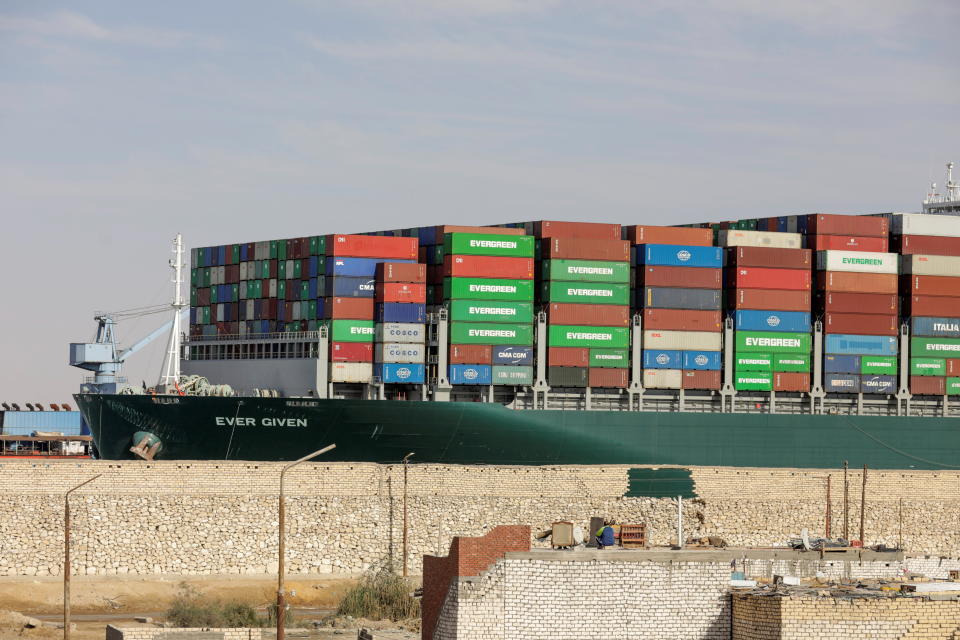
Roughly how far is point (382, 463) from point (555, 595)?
85.3ft

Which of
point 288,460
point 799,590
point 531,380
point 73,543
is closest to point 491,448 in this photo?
point 531,380

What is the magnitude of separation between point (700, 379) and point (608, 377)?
12.3ft

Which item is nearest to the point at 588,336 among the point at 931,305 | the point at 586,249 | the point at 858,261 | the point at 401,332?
the point at 586,249

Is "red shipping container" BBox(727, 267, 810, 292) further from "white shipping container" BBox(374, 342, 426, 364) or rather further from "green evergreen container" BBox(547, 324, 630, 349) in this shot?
"white shipping container" BBox(374, 342, 426, 364)

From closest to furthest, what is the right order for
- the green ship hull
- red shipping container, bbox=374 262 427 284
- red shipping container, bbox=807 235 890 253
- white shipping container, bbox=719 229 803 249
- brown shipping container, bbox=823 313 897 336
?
the green ship hull, red shipping container, bbox=374 262 427 284, white shipping container, bbox=719 229 803 249, brown shipping container, bbox=823 313 897 336, red shipping container, bbox=807 235 890 253

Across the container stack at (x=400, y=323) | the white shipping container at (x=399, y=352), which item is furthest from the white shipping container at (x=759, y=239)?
the white shipping container at (x=399, y=352)

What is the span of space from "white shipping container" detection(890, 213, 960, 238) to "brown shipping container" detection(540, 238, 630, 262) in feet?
40.6

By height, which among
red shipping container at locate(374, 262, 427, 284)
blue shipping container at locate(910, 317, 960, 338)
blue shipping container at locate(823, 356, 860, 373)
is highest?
red shipping container at locate(374, 262, 427, 284)

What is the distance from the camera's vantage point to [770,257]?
2253 inches

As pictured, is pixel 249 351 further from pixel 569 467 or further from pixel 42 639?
pixel 42 639

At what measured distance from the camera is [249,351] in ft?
187

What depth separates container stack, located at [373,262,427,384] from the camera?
52.2 meters

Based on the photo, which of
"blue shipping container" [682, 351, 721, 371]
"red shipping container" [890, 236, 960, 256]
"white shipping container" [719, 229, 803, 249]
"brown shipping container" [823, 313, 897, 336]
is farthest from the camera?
"red shipping container" [890, 236, 960, 256]

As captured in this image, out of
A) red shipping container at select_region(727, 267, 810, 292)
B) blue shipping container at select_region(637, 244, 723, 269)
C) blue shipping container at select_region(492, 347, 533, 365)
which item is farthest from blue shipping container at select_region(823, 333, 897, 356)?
blue shipping container at select_region(492, 347, 533, 365)
